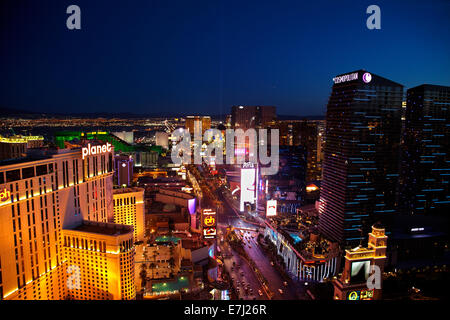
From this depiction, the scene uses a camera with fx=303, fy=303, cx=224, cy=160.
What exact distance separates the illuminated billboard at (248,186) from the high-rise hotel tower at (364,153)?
6928 mm

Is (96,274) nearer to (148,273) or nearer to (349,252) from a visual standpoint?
(148,273)

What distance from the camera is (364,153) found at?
1608cm

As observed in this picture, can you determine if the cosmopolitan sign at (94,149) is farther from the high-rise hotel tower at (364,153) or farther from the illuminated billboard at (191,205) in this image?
the high-rise hotel tower at (364,153)

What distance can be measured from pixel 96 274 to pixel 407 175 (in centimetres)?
1955

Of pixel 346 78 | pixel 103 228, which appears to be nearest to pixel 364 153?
pixel 346 78

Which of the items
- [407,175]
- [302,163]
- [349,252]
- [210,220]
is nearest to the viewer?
[349,252]

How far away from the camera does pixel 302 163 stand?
28500 millimetres

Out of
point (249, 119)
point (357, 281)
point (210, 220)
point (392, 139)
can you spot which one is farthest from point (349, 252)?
point (249, 119)

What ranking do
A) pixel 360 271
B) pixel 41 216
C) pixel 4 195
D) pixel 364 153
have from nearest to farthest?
pixel 4 195 < pixel 41 216 < pixel 360 271 < pixel 364 153

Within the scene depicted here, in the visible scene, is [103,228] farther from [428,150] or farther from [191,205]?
[428,150]

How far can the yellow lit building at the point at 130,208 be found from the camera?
52.0 ft

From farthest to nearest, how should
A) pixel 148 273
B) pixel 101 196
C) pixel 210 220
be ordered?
pixel 210 220
pixel 148 273
pixel 101 196

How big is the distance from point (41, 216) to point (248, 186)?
15.3 meters

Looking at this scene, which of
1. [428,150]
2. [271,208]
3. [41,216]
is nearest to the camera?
[41,216]
